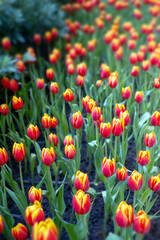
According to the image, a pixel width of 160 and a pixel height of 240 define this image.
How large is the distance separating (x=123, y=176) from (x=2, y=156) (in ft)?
1.77

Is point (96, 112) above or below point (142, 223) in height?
above

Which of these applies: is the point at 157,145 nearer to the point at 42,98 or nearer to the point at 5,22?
the point at 42,98

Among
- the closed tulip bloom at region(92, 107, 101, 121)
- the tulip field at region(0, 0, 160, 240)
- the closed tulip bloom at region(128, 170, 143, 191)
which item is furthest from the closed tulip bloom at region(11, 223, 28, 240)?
the closed tulip bloom at region(92, 107, 101, 121)

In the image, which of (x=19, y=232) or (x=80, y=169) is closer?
(x=19, y=232)

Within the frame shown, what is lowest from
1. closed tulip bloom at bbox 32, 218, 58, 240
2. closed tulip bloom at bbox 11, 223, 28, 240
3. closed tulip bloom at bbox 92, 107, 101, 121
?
closed tulip bloom at bbox 11, 223, 28, 240

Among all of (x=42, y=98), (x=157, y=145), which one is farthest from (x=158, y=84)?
(x=42, y=98)

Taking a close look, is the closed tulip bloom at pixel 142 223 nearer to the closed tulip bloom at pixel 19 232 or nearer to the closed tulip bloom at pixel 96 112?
the closed tulip bloom at pixel 19 232

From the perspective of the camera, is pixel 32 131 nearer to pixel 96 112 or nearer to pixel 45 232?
pixel 96 112

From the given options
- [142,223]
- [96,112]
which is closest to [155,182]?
[142,223]

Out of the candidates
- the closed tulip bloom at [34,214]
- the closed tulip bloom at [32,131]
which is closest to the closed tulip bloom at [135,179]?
the closed tulip bloom at [34,214]

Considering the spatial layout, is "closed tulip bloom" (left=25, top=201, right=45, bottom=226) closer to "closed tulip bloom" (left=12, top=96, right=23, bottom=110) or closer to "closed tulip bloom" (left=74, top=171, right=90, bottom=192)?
"closed tulip bloom" (left=74, top=171, right=90, bottom=192)

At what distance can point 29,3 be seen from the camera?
3.71 m

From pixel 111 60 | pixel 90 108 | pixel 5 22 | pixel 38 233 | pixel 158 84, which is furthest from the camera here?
pixel 5 22

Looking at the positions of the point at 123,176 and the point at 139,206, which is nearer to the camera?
the point at 123,176
